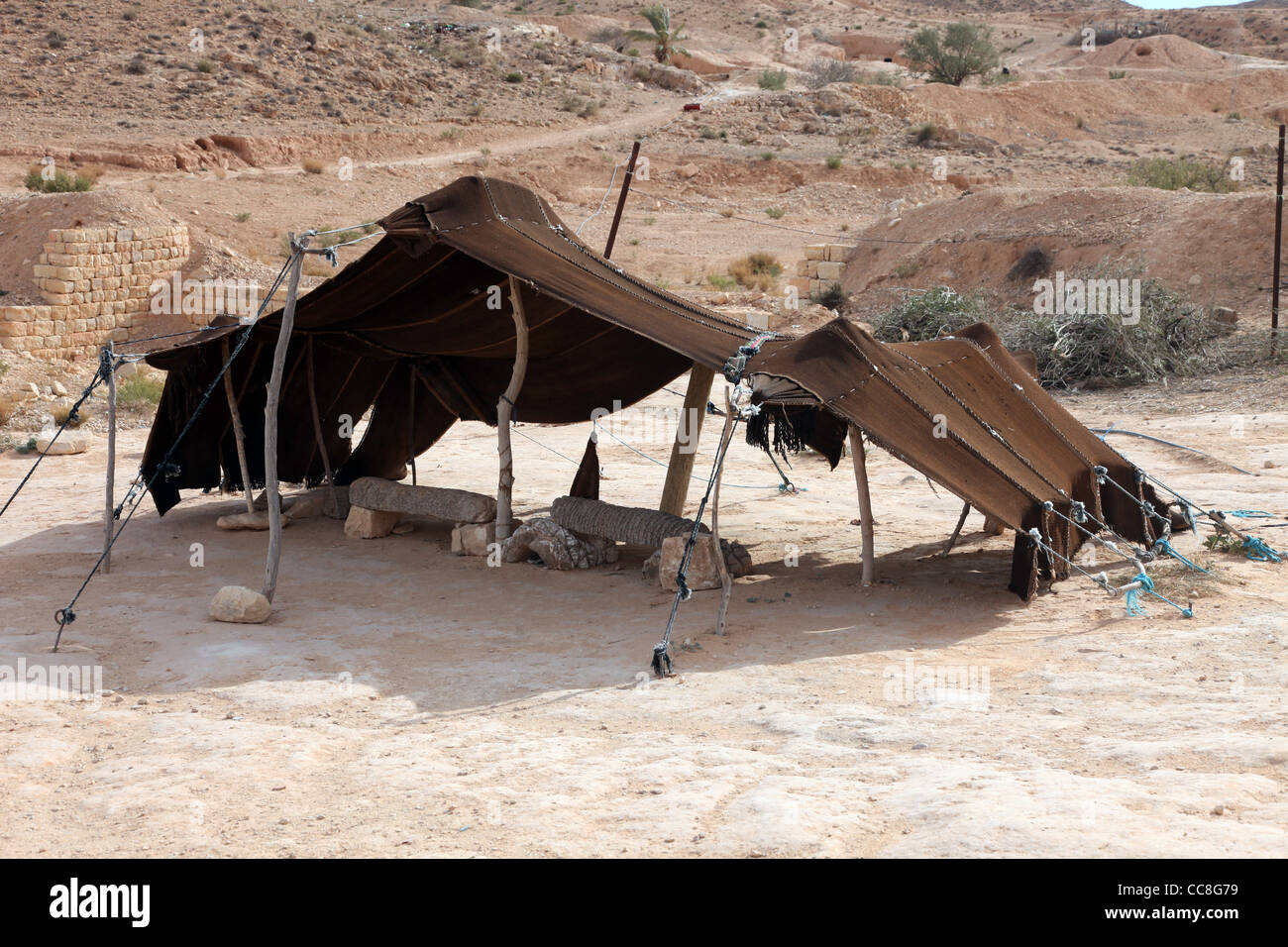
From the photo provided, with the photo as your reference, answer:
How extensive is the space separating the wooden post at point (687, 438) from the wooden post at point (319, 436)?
291 cm

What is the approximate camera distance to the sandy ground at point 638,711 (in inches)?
164

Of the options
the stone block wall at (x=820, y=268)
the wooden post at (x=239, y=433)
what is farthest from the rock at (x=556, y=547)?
the stone block wall at (x=820, y=268)

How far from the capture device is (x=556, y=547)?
838cm

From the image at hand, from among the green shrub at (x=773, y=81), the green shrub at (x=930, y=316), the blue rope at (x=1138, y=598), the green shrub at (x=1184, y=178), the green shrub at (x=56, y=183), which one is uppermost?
the green shrub at (x=773, y=81)

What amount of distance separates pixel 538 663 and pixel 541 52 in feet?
129

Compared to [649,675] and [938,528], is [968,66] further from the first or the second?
[649,675]

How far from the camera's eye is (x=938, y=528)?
9.19m

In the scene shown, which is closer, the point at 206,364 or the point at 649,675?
the point at 649,675

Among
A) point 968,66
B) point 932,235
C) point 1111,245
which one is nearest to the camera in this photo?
point 1111,245

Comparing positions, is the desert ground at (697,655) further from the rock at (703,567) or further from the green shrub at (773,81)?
the green shrub at (773,81)

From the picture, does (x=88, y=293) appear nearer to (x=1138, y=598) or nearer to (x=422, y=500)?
(x=422, y=500)

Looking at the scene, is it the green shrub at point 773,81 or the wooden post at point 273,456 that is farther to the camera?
the green shrub at point 773,81
